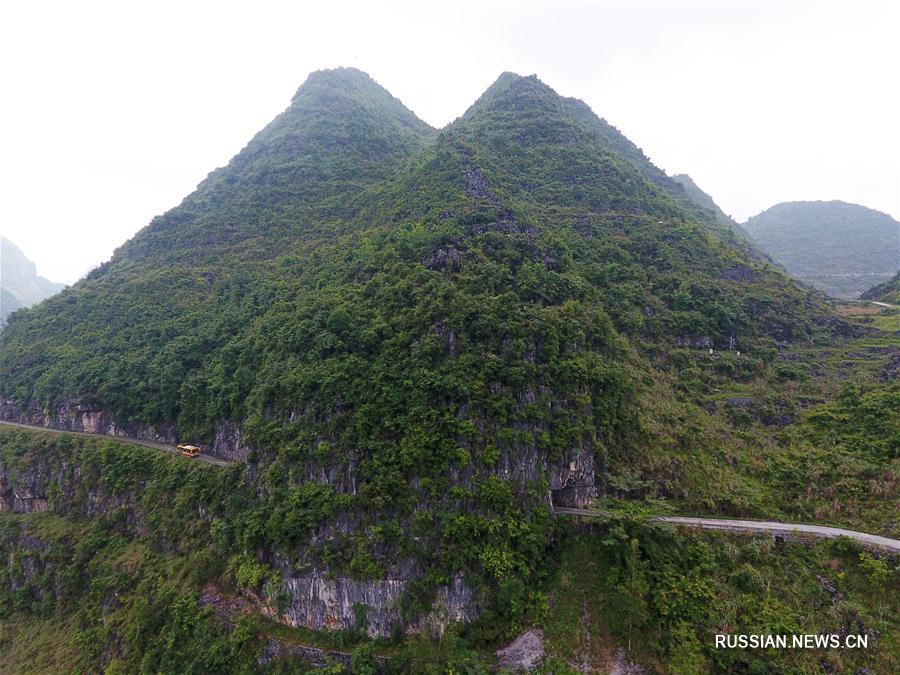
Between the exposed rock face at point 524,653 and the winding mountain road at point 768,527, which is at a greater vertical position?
the winding mountain road at point 768,527

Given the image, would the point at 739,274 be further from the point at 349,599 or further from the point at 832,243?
the point at 832,243

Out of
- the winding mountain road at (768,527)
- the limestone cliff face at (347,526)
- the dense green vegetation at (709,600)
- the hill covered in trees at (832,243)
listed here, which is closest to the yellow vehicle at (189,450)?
the limestone cliff face at (347,526)

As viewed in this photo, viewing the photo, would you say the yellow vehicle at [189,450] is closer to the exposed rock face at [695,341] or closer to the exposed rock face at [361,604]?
the exposed rock face at [361,604]

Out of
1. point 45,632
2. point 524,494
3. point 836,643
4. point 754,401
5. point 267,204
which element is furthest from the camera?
point 267,204

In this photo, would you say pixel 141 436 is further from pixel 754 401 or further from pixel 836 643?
pixel 754 401

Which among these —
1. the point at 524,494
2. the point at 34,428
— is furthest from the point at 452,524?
the point at 34,428

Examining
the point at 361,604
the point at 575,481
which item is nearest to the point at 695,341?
the point at 575,481

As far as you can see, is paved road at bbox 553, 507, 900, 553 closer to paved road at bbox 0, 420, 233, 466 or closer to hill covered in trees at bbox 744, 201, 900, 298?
paved road at bbox 0, 420, 233, 466
